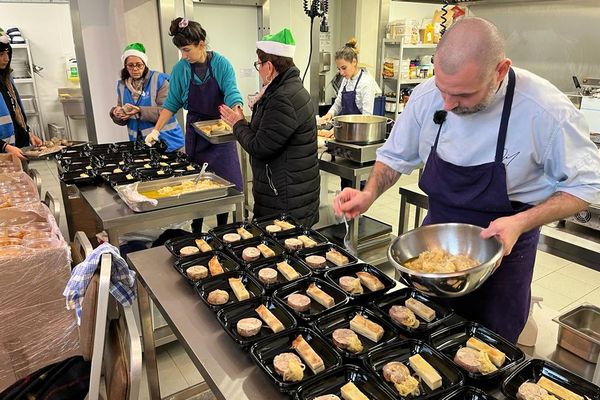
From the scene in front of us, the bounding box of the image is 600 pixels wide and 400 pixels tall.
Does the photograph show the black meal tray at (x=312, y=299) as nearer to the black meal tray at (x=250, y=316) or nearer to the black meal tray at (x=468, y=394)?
the black meal tray at (x=250, y=316)

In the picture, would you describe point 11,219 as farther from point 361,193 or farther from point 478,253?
point 478,253

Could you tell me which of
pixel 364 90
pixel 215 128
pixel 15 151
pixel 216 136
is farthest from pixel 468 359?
pixel 364 90

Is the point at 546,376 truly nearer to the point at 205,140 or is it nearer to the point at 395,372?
the point at 395,372

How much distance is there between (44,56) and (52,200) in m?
6.03

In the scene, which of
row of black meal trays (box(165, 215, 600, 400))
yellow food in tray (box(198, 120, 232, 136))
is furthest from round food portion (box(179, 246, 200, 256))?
yellow food in tray (box(198, 120, 232, 136))

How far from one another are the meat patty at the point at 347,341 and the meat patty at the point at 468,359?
242 millimetres

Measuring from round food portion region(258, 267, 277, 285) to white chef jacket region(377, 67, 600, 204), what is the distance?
0.70 metres

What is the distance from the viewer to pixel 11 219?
2.22 meters

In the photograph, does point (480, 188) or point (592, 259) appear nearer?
point (480, 188)

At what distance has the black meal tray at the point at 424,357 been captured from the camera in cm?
102

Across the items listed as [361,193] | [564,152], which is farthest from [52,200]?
[564,152]

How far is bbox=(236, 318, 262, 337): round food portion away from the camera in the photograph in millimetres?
1207

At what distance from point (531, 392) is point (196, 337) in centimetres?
85

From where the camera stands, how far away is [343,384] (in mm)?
1062
